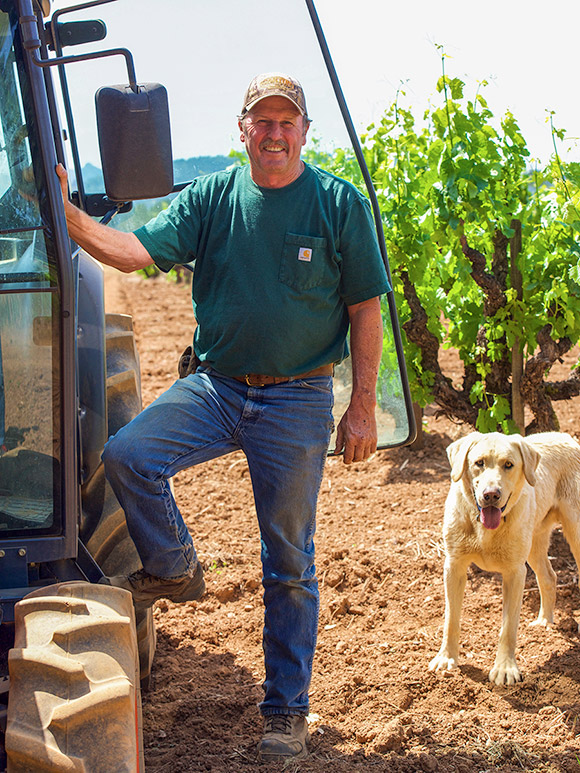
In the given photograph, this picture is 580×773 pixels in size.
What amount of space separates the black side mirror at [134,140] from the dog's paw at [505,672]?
2.42 meters

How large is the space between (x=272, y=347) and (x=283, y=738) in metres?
1.33

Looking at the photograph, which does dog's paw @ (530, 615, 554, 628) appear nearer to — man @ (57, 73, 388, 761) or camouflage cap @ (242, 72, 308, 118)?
man @ (57, 73, 388, 761)

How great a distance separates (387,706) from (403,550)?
157cm

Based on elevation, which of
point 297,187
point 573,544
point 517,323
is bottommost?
point 573,544

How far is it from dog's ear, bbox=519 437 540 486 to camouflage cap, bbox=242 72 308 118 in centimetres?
169

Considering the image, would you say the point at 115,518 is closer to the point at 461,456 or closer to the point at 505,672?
the point at 461,456

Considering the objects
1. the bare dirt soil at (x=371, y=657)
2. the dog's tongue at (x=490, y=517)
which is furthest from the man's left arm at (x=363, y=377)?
the bare dirt soil at (x=371, y=657)

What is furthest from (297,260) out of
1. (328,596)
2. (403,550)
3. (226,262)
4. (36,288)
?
(403,550)

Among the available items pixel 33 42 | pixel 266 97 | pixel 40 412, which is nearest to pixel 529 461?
pixel 266 97

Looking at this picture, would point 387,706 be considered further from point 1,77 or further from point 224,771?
point 1,77

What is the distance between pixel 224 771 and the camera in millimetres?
2908

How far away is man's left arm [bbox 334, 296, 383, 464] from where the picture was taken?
3053 mm

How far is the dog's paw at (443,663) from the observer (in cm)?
373

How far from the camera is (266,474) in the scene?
118 inches
